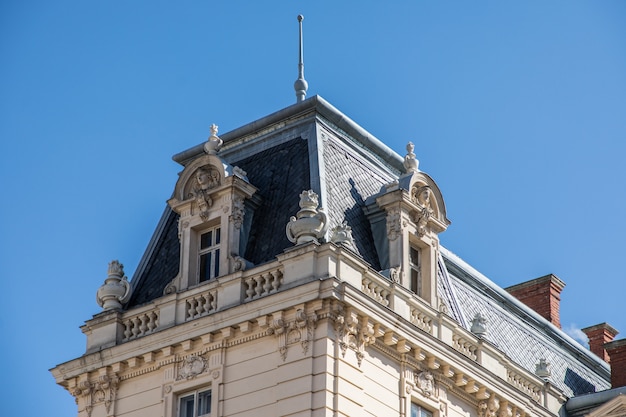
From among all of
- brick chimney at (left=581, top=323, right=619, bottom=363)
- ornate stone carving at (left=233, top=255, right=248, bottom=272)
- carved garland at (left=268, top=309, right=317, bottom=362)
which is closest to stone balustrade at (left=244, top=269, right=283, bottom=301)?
ornate stone carving at (left=233, top=255, right=248, bottom=272)

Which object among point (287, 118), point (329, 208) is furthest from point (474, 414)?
point (287, 118)

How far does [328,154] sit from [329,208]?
2.04m

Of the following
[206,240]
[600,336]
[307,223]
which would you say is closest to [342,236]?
[307,223]

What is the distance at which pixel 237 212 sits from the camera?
32906 mm

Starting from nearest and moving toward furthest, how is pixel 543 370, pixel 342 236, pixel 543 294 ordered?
pixel 342 236, pixel 543 370, pixel 543 294

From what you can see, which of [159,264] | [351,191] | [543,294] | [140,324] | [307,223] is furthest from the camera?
[543,294]

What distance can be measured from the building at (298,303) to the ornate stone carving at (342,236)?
33 millimetres

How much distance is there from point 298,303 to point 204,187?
453 cm

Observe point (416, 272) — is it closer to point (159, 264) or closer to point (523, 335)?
point (159, 264)

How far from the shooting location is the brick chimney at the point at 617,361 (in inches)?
1569

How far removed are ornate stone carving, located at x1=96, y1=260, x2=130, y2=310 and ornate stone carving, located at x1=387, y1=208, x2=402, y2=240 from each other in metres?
6.03

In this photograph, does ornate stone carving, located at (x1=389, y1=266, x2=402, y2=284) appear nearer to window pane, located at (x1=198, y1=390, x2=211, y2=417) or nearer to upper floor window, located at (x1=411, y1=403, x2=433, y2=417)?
upper floor window, located at (x1=411, y1=403, x2=433, y2=417)

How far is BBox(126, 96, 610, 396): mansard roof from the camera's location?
3325 centimetres

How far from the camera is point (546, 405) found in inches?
1438
